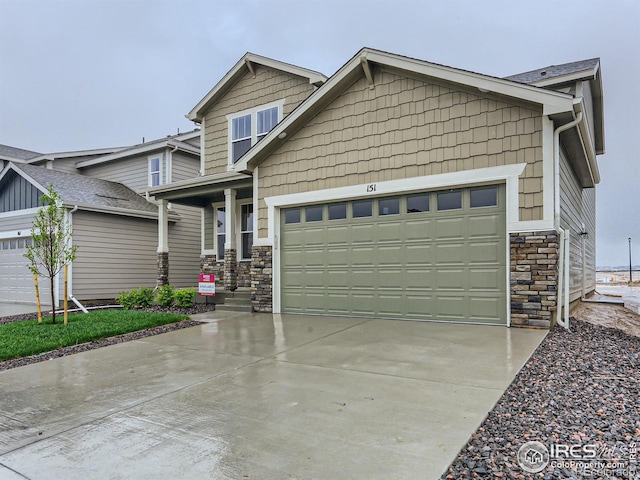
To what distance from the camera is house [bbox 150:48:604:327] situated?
665cm

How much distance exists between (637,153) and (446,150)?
20132mm

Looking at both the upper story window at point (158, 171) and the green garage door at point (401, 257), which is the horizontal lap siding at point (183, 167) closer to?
the upper story window at point (158, 171)

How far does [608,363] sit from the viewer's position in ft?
15.3

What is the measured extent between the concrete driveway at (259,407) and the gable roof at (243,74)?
25.4 feet

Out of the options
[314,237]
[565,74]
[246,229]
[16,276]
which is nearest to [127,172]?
[16,276]

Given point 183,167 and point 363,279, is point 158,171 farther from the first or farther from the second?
point 363,279

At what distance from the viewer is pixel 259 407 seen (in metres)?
3.50

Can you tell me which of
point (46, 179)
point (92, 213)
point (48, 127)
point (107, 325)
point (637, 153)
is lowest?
point (107, 325)

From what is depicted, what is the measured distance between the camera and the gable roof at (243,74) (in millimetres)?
11211

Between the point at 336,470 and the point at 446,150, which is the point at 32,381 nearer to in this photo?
the point at 336,470

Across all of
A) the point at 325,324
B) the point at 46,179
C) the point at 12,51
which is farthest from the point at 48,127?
the point at 325,324

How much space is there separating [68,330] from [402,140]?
6972 millimetres

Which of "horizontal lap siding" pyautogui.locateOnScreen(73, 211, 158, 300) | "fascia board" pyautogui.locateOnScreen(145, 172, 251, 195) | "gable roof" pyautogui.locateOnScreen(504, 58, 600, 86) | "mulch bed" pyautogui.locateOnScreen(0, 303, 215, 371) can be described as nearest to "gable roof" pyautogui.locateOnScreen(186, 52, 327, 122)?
"fascia board" pyautogui.locateOnScreen(145, 172, 251, 195)

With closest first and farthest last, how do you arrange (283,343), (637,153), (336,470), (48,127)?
(336,470) → (283,343) → (637,153) → (48,127)
